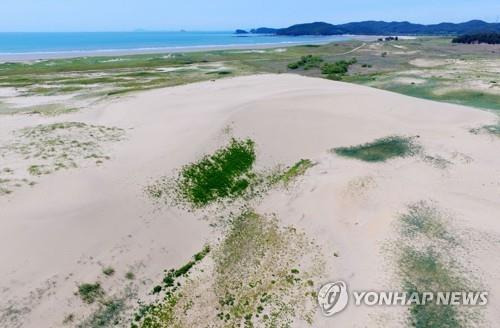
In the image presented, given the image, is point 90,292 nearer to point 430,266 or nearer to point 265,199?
point 265,199

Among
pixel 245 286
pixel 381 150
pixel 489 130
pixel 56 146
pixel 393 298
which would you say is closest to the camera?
pixel 393 298

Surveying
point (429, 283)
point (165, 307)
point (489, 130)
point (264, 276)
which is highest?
point (489, 130)

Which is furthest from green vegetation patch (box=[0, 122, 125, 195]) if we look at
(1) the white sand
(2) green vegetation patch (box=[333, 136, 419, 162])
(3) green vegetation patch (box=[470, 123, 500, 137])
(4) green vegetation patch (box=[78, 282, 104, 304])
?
(3) green vegetation patch (box=[470, 123, 500, 137])

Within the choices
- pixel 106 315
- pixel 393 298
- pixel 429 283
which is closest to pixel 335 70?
pixel 429 283

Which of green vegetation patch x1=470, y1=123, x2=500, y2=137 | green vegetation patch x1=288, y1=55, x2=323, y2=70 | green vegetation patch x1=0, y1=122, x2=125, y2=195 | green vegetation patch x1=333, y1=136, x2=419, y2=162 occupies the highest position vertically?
green vegetation patch x1=288, y1=55, x2=323, y2=70

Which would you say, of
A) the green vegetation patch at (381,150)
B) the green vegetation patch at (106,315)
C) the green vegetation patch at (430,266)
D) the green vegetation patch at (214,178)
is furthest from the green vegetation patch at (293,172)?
the green vegetation patch at (106,315)

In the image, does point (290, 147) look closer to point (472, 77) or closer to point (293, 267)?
point (293, 267)

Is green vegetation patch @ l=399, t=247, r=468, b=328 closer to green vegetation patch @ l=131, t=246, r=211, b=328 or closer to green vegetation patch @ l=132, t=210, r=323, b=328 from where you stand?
green vegetation patch @ l=132, t=210, r=323, b=328
